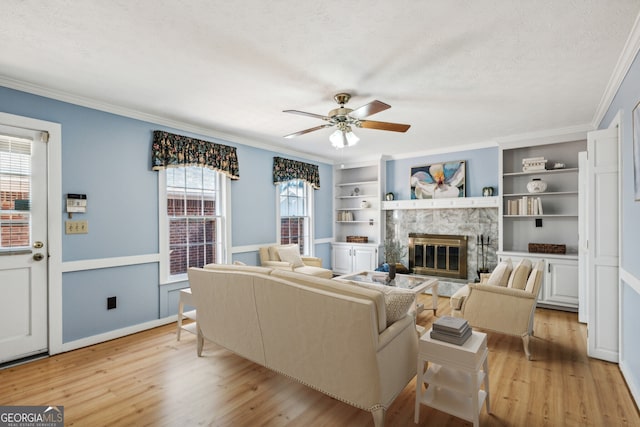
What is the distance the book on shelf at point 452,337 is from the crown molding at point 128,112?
384 centimetres

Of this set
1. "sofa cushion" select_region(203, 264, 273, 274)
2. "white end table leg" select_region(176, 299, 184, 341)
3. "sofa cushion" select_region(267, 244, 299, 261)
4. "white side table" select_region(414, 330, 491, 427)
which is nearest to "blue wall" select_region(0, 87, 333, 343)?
"white end table leg" select_region(176, 299, 184, 341)

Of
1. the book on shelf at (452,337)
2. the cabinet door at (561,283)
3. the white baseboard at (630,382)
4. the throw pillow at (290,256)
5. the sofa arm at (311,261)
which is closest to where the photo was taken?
the book on shelf at (452,337)

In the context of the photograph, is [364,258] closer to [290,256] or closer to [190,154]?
[290,256]

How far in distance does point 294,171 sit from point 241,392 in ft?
13.4

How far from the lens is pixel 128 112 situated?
3.64 m

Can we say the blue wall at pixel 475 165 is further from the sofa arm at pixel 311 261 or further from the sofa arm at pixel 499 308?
the sofa arm at pixel 499 308

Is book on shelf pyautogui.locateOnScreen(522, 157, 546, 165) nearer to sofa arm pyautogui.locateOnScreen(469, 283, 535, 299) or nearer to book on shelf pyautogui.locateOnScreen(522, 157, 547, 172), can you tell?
book on shelf pyautogui.locateOnScreen(522, 157, 547, 172)

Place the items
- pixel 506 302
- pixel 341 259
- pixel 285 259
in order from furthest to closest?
pixel 341 259, pixel 285 259, pixel 506 302

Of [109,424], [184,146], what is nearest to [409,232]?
[184,146]

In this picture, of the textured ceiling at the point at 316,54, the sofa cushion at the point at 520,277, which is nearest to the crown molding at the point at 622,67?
the textured ceiling at the point at 316,54

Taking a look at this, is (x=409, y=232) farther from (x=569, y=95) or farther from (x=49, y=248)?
(x=49, y=248)

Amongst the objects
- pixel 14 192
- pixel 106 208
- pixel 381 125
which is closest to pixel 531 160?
pixel 381 125

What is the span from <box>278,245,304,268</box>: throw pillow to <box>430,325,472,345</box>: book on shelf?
10.3 ft

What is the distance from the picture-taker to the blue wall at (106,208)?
320cm
